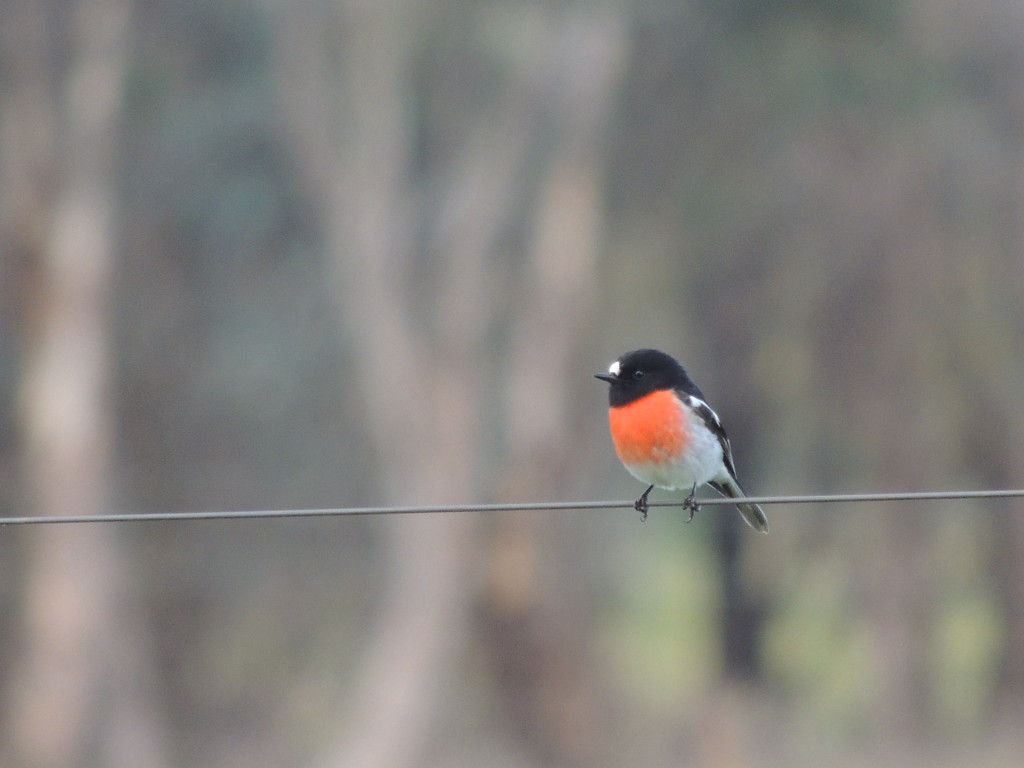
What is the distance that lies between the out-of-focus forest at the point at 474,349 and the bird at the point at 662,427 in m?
13.0

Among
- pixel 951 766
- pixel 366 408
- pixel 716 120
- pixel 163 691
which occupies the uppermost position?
pixel 716 120

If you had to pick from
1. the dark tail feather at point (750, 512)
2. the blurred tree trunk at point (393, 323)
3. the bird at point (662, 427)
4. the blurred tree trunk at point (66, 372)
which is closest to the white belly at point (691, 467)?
the bird at point (662, 427)

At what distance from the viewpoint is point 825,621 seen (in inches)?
1084

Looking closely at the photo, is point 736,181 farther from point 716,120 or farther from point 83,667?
point 83,667

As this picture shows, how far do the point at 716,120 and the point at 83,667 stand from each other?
34.2 ft

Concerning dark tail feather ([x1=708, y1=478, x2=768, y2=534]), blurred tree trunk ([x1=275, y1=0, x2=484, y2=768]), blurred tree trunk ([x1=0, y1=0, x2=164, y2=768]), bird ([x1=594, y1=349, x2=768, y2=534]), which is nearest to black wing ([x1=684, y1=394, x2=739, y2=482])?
bird ([x1=594, y1=349, x2=768, y2=534])

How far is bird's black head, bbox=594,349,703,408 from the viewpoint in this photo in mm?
8383

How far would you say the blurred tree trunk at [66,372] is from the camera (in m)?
20.4

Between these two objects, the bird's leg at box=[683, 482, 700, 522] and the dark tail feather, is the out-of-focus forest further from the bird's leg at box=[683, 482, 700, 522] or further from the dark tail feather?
the bird's leg at box=[683, 482, 700, 522]

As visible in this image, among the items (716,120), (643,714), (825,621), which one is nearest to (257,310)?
(716,120)

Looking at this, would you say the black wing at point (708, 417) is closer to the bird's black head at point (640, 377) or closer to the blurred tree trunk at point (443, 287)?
the bird's black head at point (640, 377)

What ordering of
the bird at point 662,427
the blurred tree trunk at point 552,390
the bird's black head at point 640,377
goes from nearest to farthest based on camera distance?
the bird at point 662,427 → the bird's black head at point 640,377 → the blurred tree trunk at point 552,390

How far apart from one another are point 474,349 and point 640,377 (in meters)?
13.9

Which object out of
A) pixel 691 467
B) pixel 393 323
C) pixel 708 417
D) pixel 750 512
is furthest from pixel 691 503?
pixel 393 323
